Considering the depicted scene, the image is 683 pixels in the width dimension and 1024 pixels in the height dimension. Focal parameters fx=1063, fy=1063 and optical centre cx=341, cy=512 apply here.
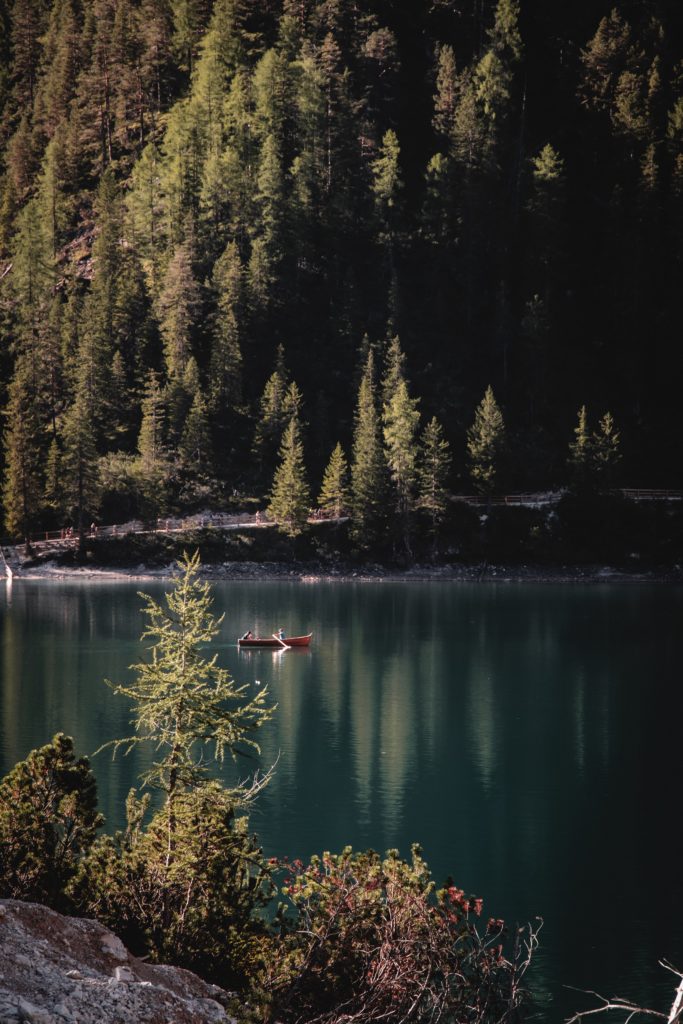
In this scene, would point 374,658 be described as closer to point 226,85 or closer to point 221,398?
point 221,398

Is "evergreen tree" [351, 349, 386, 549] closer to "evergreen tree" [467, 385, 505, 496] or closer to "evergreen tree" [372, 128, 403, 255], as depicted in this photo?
"evergreen tree" [467, 385, 505, 496]

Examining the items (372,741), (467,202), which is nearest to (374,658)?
(372,741)

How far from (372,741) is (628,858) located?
16.2 metres

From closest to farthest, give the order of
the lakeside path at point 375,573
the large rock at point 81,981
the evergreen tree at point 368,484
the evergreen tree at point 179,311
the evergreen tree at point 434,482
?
1. the large rock at point 81,981
2. the lakeside path at point 375,573
3. the evergreen tree at point 368,484
4. the evergreen tree at point 434,482
5. the evergreen tree at point 179,311

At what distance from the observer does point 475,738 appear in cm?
4738

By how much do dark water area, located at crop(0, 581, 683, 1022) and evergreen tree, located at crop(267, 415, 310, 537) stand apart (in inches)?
712

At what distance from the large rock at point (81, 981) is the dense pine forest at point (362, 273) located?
92.9 m

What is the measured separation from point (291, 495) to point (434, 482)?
47.8ft

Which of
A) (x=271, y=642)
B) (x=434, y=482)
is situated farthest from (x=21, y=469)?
(x=271, y=642)

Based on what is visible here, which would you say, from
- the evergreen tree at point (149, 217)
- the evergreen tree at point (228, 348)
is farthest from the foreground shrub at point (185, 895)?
the evergreen tree at point (149, 217)

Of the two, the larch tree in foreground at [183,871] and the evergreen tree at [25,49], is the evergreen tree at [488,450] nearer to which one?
the larch tree in foreground at [183,871]

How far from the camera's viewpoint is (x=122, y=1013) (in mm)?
10883

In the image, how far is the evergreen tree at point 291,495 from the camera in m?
106

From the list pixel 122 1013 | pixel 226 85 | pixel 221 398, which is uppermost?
pixel 226 85
